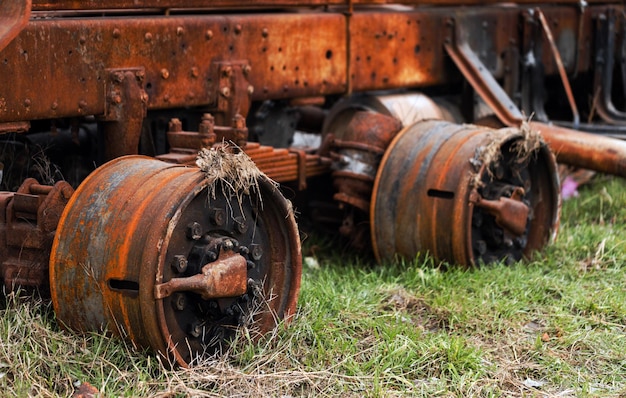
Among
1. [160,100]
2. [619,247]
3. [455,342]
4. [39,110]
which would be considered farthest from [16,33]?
[619,247]

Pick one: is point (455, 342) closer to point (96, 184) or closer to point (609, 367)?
point (609, 367)

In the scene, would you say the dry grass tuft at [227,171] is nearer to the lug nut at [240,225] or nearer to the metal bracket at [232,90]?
the lug nut at [240,225]

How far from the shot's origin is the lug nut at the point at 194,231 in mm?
4125

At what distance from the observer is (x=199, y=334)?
4.20m

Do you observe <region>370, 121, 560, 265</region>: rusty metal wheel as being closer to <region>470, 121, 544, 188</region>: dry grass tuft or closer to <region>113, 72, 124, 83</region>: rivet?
<region>470, 121, 544, 188</region>: dry grass tuft

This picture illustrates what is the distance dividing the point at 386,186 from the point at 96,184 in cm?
192

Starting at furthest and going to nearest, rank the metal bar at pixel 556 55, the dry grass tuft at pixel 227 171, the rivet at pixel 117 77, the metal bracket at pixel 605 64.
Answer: the metal bracket at pixel 605 64 < the metal bar at pixel 556 55 < the rivet at pixel 117 77 < the dry grass tuft at pixel 227 171

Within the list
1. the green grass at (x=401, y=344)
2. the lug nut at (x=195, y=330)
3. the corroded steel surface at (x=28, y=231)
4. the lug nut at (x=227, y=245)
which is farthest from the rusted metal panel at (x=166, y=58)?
the lug nut at (x=195, y=330)

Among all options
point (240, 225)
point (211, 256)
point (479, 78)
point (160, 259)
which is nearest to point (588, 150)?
point (479, 78)

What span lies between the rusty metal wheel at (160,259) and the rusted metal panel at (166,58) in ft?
1.81

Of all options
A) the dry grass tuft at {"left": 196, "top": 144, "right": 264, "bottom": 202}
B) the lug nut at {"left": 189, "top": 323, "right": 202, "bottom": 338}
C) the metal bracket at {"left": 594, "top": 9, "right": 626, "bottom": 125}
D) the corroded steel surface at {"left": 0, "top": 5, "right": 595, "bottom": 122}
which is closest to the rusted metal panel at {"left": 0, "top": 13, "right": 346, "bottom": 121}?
the corroded steel surface at {"left": 0, "top": 5, "right": 595, "bottom": 122}

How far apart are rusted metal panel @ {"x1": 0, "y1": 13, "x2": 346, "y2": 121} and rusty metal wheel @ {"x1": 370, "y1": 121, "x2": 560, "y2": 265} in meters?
0.70

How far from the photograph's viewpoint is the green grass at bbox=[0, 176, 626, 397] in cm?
401

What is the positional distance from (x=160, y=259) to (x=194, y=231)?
30cm
